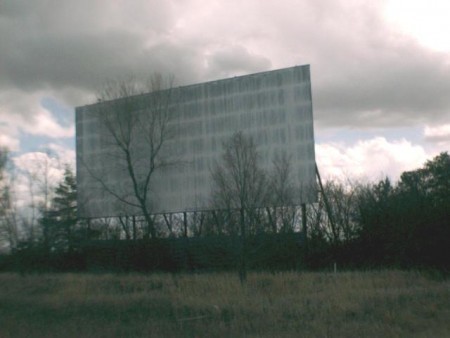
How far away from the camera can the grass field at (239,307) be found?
1866 centimetres

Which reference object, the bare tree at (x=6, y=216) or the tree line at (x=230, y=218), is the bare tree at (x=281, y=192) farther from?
the bare tree at (x=6, y=216)

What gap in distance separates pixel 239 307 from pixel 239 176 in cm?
2155

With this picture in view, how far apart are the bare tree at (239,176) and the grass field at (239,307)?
9.15 m

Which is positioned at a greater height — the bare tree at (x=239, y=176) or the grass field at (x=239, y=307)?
the bare tree at (x=239, y=176)

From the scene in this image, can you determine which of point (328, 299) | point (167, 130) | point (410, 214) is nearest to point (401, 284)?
point (328, 299)

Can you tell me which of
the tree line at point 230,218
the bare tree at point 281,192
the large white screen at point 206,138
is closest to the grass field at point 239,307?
the tree line at point 230,218

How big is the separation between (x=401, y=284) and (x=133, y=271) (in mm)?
20639

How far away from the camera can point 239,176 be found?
4353 centimetres

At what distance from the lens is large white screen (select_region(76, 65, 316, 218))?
140 ft

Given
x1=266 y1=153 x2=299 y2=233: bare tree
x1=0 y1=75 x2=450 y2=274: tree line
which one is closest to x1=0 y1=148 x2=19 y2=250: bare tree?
x1=0 y1=75 x2=450 y2=274: tree line

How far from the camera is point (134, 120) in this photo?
169ft

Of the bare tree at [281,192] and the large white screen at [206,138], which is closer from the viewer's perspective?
the large white screen at [206,138]

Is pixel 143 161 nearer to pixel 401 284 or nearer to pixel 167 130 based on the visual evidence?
pixel 167 130

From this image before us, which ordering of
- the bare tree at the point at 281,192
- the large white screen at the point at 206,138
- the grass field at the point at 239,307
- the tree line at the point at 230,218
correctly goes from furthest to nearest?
the bare tree at the point at 281,192 → the large white screen at the point at 206,138 → the tree line at the point at 230,218 → the grass field at the point at 239,307
